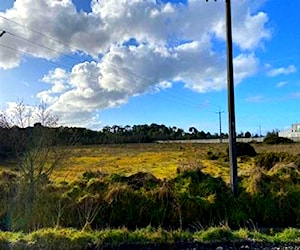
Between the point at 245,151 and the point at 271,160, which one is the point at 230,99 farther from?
the point at 245,151

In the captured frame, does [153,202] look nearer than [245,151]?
Yes

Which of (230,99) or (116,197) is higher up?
(230,99)

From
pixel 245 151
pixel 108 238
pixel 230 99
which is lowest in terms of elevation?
pixel 108 238

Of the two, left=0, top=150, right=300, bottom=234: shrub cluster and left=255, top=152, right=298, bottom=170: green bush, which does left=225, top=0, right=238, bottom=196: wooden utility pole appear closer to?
left=0, top=150, right=300, bottom=234: shrub cluster

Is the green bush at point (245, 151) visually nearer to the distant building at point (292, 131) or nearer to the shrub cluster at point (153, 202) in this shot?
the shrub cluster at point (153, 202)

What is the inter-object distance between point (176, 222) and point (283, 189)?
513 centimetres

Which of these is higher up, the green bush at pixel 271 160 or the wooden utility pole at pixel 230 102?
the wooden utility pole at pixel 230 102

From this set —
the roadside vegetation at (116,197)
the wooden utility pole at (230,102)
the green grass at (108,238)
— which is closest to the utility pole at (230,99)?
the wooden utility pole at (230,102)

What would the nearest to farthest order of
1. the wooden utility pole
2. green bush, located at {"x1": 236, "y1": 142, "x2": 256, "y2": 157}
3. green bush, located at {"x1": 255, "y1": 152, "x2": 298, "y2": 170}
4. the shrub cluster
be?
the shrub cluster, the wooden utility pole, green bush, located at {"x1": 255, "y1": 152, "x2": 298, "y2": 170}, green bush, located at {"x1": 236, "y1": 142, "x2": 256, "y2": 157}

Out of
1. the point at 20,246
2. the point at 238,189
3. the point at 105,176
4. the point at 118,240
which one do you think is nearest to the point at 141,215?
the point at 105,176

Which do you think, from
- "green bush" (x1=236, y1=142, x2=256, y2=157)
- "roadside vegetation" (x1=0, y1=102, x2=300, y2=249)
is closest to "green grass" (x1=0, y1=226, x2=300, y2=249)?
"roadside vegetation" (x1=0, y1=102, x2=300, y2=249)

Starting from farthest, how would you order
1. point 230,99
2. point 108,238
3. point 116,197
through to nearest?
point 116,197 → point 230,99 → point 108,238

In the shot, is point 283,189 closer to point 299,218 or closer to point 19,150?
point 299,218

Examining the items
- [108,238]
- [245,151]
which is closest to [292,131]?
[245,151]
